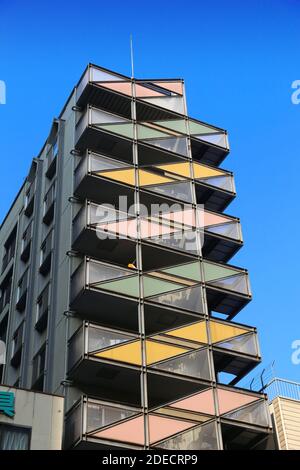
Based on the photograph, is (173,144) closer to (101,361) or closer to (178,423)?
(101,361)

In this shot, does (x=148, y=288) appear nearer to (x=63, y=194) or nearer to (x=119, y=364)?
(x=119, y=364)

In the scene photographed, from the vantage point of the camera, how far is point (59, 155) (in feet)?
138

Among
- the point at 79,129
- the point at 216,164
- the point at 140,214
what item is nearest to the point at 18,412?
the point at 140,214

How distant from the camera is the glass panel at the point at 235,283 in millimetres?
35406

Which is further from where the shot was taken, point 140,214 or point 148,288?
point 140,214

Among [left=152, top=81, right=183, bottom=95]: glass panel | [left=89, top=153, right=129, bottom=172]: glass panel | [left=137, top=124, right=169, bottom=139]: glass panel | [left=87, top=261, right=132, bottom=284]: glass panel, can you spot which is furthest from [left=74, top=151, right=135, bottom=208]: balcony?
[left=152, top=81, right=183, bottom=95]: glass panel

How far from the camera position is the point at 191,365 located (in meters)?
31.3

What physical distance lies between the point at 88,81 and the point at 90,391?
57.5 feet

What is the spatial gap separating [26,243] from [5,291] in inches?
171

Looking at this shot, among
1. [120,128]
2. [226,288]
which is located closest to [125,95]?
[120,128]

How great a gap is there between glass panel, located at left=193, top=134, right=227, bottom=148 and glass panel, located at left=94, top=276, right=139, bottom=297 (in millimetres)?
12635

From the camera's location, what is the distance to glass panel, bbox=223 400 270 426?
30403mm

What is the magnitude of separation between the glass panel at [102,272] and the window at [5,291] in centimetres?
1459

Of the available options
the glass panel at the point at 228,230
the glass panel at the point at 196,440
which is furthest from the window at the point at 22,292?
the glass panel at the point at 196,440
